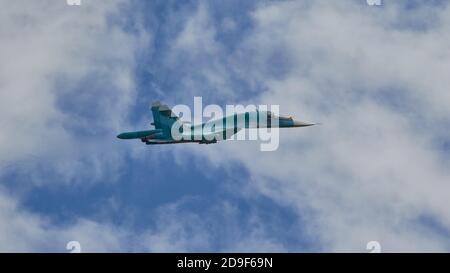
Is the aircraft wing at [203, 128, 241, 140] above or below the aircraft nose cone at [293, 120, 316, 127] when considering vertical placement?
below

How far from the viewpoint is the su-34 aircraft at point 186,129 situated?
186m

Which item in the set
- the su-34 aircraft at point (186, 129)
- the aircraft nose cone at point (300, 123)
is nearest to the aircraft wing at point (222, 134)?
the su-34 aircraft at point (186, 129)

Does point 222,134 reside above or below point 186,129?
below

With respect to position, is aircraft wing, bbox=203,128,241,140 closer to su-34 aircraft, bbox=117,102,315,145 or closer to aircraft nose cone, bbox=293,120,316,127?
su-34 aircraft, bbox=117,102,315,145

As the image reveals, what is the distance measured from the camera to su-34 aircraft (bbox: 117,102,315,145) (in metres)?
186

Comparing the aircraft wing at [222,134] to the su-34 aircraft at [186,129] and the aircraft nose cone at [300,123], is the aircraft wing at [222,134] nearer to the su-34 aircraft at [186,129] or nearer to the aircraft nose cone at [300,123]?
the su-34 aircraft at [186,129]

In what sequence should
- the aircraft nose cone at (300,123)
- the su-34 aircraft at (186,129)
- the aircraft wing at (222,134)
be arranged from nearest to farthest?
the su-34 aircraft at (186,129), the aircraft wing at (222,134), the aircraft nose cone at (300,123)

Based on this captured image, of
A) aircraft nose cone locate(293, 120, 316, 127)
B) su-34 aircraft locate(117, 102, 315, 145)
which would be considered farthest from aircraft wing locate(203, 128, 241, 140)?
aircraft nose cone locate(293, 120, 316, 127)

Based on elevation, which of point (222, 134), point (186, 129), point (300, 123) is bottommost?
point (222, 134)

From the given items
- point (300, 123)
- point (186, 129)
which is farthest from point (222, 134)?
point (300, 123)

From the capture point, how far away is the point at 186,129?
614ft

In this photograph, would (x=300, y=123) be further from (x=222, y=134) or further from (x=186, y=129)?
(x=186, y=129)
